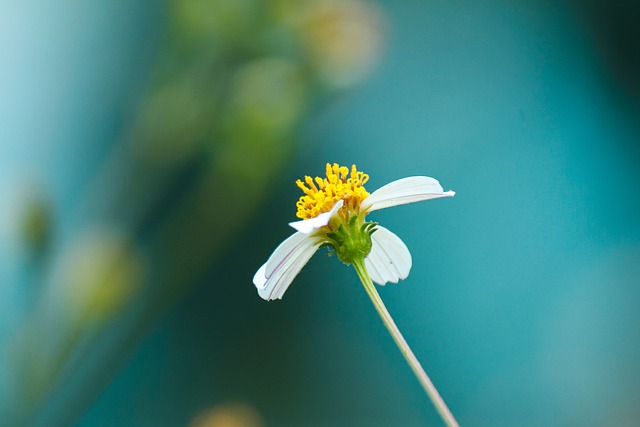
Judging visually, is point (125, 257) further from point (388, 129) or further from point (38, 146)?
point (388, 129)

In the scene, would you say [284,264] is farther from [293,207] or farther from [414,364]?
[293,207]

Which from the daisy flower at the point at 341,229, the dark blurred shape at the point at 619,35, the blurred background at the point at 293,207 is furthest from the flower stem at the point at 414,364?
the dark blurred shape at the point at 619,35

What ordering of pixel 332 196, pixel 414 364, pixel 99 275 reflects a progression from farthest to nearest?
1. pixel 99 275
2. pixel 332 196
3. pixel 414 364

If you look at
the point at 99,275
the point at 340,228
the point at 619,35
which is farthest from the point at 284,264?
the point at 619,35

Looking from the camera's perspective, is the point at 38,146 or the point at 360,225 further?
the point at 38,146

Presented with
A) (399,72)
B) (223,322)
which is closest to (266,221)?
(223,322)

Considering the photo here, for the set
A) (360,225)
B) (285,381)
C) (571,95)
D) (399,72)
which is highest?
(399,72)

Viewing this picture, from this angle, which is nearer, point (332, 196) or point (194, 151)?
point (332, 196)
